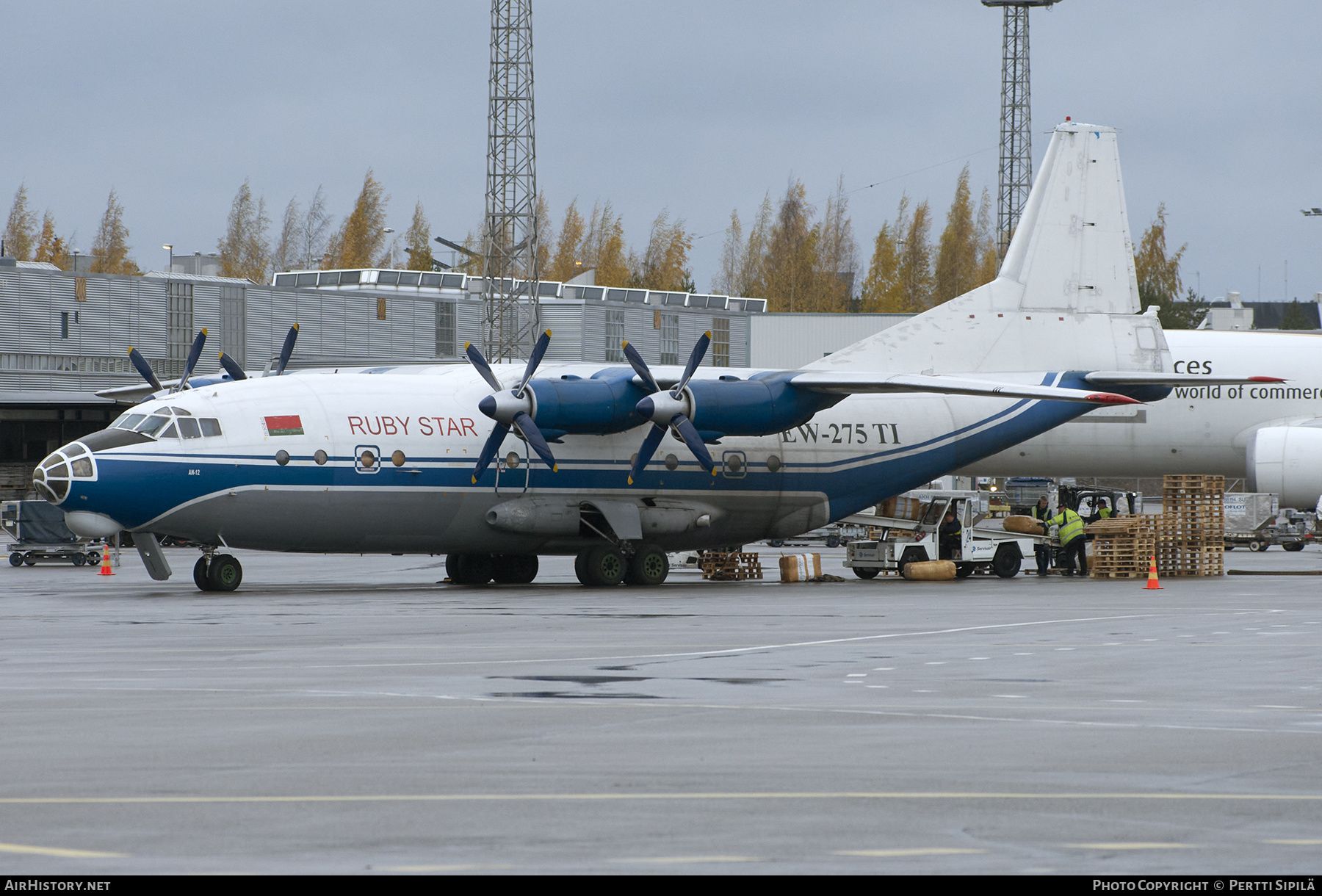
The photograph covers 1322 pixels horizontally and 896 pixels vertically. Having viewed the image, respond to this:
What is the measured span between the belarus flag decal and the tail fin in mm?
13009

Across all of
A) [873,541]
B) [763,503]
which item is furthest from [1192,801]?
[873,541]

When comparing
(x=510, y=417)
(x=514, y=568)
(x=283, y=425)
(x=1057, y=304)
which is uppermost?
(x=1057, y=304)

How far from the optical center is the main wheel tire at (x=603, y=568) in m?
31.9

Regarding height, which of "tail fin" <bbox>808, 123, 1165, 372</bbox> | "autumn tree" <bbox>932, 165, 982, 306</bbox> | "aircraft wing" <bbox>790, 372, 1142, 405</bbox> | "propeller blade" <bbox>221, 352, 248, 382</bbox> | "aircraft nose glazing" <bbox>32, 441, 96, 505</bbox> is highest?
"autumn tree" <bbox>932, 165, 982, 306</bbox>

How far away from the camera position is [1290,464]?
36.1 metres

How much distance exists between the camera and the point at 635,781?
9594 mm

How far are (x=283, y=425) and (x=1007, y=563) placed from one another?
18.1 meters

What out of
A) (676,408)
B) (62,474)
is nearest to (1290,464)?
(676,408)

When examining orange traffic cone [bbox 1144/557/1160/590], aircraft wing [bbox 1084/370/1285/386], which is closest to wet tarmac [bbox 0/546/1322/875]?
orange traffic cone [bbox 1144/557/1160/590]

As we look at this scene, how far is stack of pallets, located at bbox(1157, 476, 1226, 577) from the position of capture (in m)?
37.2

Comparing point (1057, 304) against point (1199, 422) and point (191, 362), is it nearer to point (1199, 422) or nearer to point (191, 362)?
point (1199, 422)

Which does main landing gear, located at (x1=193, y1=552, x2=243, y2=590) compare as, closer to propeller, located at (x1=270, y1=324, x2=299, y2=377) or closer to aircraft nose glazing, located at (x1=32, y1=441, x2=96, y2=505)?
aircraft nose glazing, located at (x1=32, y1=441, x2=96, y2=505)

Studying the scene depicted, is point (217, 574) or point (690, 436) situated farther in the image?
point (690, 436)
